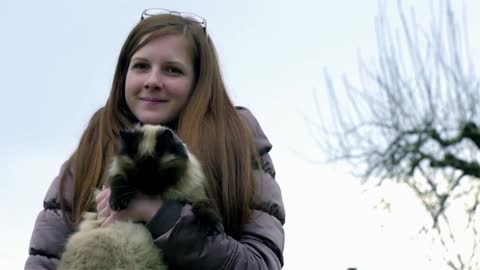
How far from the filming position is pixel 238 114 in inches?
177

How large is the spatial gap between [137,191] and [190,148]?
17.6 inches

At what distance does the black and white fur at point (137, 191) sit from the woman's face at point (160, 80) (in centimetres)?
31

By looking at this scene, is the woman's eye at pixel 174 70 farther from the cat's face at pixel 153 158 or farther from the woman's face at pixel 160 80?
the cat's face at pixel 153 158

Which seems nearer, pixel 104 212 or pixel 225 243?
pixel 225 243

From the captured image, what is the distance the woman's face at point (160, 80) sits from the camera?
172 inches

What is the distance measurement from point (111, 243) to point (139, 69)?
1160 millimetres

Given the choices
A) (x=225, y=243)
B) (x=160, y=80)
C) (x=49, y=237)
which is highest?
(x=160, y=80)

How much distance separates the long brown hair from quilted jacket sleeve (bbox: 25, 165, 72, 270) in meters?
0.08

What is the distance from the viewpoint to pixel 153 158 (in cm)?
392

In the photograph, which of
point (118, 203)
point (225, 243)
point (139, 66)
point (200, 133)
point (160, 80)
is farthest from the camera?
point (139, 66)

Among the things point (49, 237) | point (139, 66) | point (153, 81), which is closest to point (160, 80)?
point (153, 81)

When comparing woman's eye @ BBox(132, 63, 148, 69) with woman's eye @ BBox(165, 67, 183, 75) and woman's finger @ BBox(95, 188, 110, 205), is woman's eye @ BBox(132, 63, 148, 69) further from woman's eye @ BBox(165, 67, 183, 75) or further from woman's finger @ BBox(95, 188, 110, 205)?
woman's finger @ BBox(95, 188, 110, 205)

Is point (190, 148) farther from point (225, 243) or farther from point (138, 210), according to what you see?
point (225, 243)

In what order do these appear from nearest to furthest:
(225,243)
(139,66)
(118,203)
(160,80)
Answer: (225,243)
(118,203)
(160,80)
(139,66)
